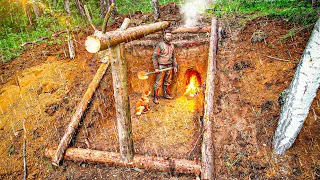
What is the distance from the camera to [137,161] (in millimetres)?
4207

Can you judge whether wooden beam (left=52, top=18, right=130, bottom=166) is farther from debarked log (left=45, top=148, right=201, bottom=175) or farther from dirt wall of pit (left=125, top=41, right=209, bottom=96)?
dirt wall of pit (left=125, top=41, right=209, bottom=96)

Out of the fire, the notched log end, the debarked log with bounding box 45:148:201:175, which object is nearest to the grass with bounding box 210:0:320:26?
the fire

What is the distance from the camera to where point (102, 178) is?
4215 mm

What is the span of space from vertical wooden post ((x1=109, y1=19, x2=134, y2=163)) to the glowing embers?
395cm

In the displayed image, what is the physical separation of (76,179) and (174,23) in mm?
7446

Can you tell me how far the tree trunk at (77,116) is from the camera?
4.33 meters

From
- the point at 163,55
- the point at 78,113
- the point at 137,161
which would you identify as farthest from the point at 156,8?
the point at 137,161

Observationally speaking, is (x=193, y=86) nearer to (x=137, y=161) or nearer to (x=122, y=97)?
(x=137, y=161)

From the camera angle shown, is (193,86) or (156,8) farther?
(156,8)

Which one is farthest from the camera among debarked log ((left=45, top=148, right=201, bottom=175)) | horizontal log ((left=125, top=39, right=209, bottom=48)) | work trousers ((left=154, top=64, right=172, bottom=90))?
horizontal log ((left=125, top=39, right=209, bottom=48))

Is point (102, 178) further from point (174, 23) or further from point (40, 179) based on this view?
point (174, 23)

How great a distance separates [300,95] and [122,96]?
310 cm

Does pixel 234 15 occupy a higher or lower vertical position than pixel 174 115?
higher

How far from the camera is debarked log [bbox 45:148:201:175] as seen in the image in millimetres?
3975
